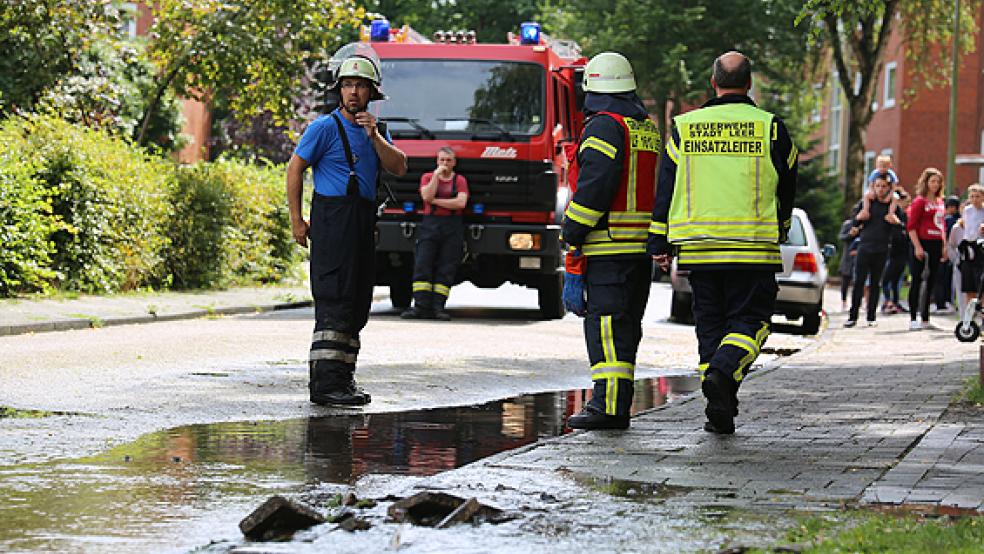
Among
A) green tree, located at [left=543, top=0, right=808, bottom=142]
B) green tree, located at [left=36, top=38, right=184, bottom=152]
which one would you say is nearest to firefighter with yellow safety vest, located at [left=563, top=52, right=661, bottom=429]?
green tree, located at [left=36, top=38, right=184, bottom=152]

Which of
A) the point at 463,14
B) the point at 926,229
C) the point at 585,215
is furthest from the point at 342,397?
the point at 463,14

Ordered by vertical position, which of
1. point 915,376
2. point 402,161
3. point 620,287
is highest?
point 402,161

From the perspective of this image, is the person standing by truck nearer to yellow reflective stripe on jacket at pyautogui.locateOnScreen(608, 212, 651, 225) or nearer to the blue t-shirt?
the blue t-shirt

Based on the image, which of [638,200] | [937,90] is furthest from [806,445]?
[937,90]

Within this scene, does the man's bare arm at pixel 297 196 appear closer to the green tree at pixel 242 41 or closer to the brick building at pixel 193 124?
the green tree at pixel 242 41

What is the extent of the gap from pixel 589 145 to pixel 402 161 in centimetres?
161

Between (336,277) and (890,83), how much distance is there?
4571 cm

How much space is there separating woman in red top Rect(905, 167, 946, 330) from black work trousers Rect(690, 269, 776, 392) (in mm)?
11627

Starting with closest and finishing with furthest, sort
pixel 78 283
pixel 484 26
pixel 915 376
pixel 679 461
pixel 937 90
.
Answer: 1. pixel 679 461
2. pixel 915 376
3. pixel 78 283
4. pixel 937 90
5. pixel 484 26

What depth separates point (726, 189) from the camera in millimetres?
8203

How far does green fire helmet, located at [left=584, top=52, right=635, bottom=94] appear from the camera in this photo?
28.6ft

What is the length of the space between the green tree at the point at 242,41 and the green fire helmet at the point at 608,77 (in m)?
15.2

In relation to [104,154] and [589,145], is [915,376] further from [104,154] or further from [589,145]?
[104,154]

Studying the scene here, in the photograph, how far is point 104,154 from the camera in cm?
1895
